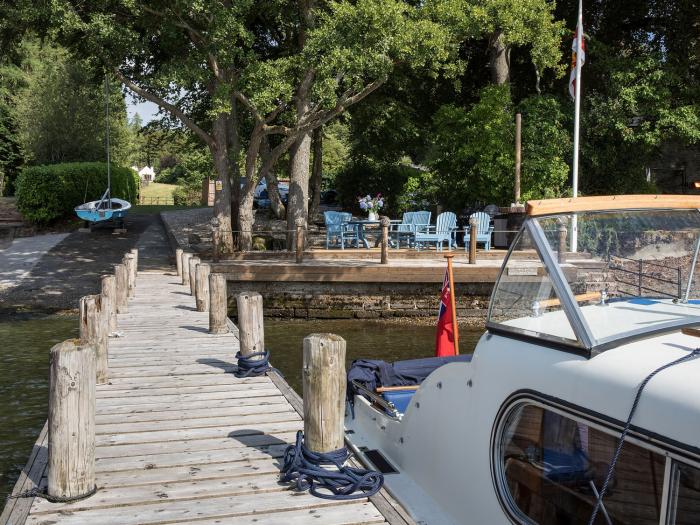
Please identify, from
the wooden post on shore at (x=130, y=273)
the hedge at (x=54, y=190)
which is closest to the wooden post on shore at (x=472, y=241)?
the wooden post on shore at (x=130, y=273)

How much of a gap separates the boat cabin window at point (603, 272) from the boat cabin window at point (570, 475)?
21.1 inches

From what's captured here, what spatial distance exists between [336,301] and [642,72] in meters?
15.0

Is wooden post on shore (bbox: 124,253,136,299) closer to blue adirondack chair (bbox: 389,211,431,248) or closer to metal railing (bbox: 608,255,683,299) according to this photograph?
blue adirondack chair (bbox: 389,211,431,248)

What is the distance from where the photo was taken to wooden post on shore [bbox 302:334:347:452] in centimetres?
488

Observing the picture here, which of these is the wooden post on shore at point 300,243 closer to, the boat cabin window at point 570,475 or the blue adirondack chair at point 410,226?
the blue adirondack chair at point 410,226

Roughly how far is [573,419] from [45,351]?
39.5 ft

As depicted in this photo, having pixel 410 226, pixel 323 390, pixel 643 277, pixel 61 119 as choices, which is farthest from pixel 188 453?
pixel 61 119

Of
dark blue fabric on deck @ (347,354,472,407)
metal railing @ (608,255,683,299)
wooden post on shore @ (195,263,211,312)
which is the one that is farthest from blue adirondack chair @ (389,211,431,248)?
metal railing @ (608,255,683,299)

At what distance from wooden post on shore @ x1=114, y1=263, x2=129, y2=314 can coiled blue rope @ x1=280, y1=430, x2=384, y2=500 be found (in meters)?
7.82

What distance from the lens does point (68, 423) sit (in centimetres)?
444

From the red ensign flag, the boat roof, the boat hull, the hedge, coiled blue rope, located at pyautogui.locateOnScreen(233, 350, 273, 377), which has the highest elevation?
the hedge

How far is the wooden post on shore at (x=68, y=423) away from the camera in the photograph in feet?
14.5

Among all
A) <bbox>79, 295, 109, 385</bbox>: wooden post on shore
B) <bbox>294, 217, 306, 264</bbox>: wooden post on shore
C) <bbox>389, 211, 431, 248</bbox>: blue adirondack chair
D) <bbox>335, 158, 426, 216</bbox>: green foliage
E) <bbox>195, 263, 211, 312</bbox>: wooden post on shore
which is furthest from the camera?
<bbox>335, 158, 426, 216</bbox>: green foliage

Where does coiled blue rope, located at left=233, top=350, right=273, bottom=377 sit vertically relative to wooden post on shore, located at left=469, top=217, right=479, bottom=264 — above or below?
below
